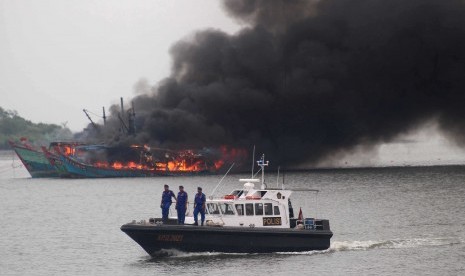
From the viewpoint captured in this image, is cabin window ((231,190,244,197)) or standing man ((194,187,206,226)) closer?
standing man ((194,187,206,226))

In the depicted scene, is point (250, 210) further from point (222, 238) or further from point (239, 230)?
point (222, 238)

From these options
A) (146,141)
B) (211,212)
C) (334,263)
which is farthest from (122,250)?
(146,141)

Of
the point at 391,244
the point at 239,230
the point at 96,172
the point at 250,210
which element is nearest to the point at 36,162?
the point at 96,172

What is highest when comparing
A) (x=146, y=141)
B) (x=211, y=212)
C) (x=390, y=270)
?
(x=146, y=141)

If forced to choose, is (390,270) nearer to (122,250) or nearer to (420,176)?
(122,250)

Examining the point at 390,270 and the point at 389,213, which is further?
the point at 389,213

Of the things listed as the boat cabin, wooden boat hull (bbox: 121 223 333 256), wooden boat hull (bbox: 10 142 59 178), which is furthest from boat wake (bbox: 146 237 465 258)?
wooden boat hull (bbox: 10 142 59 178)

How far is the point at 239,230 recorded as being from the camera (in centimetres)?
4641

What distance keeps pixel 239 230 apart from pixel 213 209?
1812mm

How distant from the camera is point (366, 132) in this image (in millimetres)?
168250

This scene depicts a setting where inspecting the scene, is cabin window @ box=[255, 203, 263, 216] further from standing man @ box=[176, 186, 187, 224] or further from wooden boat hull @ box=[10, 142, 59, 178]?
wooden boat hull @ box=[10, 142, 59, 178]

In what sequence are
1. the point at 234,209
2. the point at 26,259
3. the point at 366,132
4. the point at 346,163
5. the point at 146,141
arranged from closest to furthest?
the point at 234,209 < the point at 26,259 < the point at 146,141 < the point at 366,132 < the point at 346,163

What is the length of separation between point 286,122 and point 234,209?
115018 millimetres

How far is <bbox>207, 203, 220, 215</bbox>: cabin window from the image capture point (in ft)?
154
